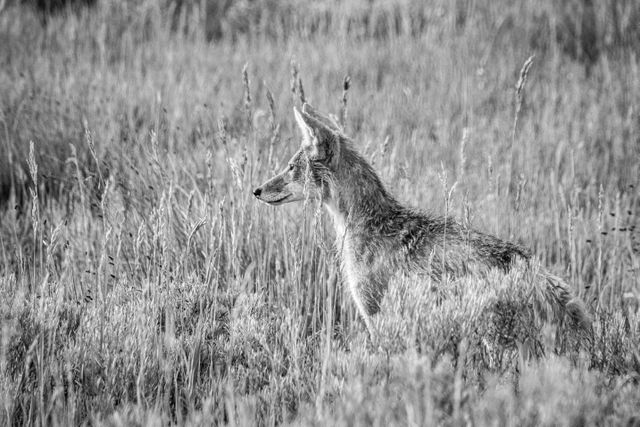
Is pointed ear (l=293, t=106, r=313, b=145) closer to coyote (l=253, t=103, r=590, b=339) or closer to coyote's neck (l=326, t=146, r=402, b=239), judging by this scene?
coyote (l=253, t=103, r=590, b=339)

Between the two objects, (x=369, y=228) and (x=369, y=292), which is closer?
(x=369, y=292)

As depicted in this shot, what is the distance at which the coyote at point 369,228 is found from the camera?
12.9 ft

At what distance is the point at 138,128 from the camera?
22.7 ft

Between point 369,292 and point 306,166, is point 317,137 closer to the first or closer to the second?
point 306,166

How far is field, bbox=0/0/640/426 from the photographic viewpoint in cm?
298

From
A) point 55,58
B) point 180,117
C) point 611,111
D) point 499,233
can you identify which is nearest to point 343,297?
point 499,233

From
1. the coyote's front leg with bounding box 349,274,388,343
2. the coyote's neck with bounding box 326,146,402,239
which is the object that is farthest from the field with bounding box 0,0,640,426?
the coyote's neck with bounding box 326,146,402,239

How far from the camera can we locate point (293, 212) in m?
5.11

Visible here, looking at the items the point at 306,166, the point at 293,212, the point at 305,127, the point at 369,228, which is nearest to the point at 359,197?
the point at 369,228

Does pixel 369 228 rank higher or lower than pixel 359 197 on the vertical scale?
lower

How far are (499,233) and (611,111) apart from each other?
3.62 metres

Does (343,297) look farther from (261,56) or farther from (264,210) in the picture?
(261,56)

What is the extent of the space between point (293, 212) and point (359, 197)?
2.54ft

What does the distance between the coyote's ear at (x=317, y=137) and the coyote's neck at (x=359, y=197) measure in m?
0.13
